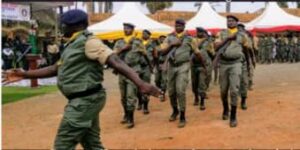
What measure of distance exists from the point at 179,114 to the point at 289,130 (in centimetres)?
196

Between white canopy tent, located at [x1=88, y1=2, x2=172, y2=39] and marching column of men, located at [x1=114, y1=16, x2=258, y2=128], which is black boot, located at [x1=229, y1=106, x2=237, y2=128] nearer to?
marching column of men, located at [x1=114, y1=16, x2=258, y2=128]

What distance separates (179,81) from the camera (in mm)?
9477

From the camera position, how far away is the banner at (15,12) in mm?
19455

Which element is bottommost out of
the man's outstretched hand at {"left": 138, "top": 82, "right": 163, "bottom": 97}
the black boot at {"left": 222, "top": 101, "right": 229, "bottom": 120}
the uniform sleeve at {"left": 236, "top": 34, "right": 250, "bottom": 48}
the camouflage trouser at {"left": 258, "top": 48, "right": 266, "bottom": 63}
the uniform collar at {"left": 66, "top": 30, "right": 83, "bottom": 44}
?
the camouflage trouser at {"left": 258, "top": 48, "right": 266, "bottom": 63}

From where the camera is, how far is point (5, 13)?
64.0 ft

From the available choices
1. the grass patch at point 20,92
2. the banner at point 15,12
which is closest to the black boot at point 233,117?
the grass patch at point 20,92

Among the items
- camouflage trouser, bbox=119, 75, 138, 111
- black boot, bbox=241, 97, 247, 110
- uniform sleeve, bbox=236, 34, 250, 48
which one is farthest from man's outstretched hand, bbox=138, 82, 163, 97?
black boot, bbox=241, 97, 247, 110

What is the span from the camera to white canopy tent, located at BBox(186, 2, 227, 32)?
25.4 meters

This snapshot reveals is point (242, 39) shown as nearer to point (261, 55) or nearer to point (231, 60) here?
point (231, 60)

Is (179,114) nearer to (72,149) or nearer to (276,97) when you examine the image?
(276,97)

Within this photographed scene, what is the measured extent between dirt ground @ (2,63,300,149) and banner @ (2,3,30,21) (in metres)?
6.59

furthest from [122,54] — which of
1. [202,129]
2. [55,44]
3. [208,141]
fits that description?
[55,44]

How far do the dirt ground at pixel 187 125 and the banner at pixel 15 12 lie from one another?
6.59 meters

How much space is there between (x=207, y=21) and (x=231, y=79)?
55.8ft
